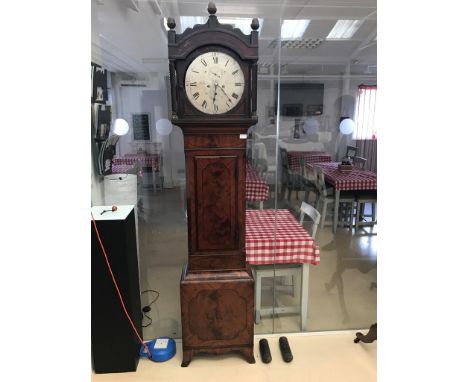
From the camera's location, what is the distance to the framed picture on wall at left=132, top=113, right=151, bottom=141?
2383 millimetres

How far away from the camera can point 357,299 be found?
2.51 metres

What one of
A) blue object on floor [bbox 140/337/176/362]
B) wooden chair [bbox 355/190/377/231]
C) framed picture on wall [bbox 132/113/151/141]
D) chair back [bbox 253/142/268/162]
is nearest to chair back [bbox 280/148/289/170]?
chair back [bbox 253/142/268/162]

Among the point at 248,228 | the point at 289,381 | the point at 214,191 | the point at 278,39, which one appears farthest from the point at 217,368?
the point at 278,39

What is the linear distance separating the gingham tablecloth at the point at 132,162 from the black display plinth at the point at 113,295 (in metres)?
0.56

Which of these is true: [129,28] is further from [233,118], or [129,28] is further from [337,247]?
[337,247]

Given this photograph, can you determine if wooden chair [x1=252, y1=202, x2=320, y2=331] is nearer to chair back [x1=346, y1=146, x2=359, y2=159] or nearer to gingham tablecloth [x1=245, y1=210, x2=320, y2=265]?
gingham tablecloth [x1=245, y1=210, x2=320, y2=265]

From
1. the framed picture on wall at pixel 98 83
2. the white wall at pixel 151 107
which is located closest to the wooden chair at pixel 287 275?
the white wall at pixel 151 107

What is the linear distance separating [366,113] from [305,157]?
53 cm

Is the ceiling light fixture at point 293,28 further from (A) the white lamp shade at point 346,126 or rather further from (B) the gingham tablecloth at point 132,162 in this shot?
(B) the gingham tablecloth at point 132,162

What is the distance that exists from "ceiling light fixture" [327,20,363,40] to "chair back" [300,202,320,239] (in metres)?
1.22

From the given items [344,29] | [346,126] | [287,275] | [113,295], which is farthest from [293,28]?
[113,295]

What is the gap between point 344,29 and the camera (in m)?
2.34

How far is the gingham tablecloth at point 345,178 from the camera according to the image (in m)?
2.54
